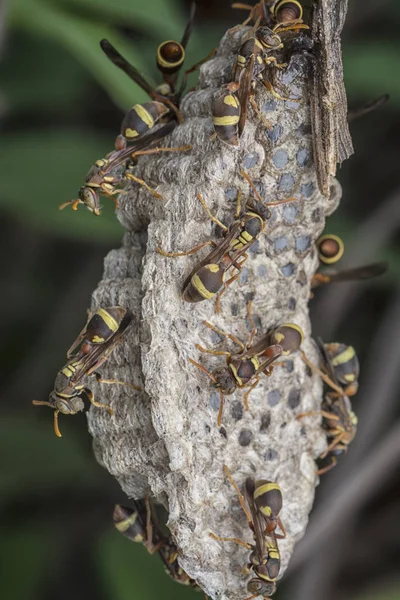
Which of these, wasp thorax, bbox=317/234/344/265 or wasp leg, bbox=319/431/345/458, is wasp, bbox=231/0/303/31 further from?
wasp leg, bbox=319/431/345/458

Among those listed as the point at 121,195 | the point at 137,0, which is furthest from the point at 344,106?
the point at 137,0

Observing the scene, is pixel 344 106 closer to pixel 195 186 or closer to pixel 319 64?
pixel 319 64

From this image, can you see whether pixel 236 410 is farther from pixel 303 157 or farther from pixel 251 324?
pixel 303 157

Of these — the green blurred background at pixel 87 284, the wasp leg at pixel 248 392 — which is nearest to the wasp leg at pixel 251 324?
the wasp leg at pixel 248 392

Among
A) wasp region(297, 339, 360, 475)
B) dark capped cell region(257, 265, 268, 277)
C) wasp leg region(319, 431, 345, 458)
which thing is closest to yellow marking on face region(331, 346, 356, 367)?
wasp region(297, 339, 360, 475)

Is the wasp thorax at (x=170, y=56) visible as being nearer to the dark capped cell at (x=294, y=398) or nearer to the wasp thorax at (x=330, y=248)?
the wasp thorax at (x=330, y=248)

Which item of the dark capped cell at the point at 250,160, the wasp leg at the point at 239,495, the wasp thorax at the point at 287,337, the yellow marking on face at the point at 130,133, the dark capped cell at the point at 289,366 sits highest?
the yellow marking on face at the point at 130,133
